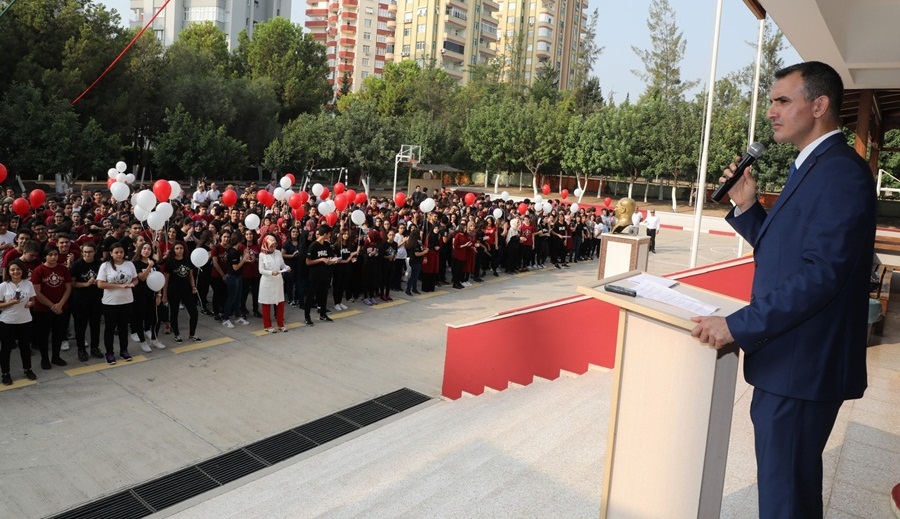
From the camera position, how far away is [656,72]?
5631 centimetres

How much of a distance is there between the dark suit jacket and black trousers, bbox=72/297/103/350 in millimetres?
8718

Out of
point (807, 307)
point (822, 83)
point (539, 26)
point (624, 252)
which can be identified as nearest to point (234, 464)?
point (807, 307)

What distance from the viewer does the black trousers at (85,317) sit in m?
8.59

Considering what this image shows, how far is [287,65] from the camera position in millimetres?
49938

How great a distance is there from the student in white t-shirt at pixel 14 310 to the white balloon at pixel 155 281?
1.43m

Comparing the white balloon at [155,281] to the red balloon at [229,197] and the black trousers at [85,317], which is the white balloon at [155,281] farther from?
the red balloon at [229,197]

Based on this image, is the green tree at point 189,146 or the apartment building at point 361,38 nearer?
the green tree at point 189,146

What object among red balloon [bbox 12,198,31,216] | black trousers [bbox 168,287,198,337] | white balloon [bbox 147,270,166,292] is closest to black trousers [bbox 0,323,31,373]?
white balloon [bbox 147,270,166,292]

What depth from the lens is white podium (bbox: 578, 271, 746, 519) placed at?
2367 mm

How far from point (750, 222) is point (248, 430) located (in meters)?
5.95

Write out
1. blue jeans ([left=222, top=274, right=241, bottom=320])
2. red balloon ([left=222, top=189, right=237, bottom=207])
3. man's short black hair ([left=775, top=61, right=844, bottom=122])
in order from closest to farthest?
man's short black hair ([left=775, top=61, right=844, bottom=122])
blue jeans ([left=222, top=274, right=241, bottom=320])
red balloon ([left=222, top=189, right=237, bottom=207])

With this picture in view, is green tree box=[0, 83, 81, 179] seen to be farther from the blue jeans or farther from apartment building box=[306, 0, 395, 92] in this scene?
apartment building box=[306, 0, 395, 92]

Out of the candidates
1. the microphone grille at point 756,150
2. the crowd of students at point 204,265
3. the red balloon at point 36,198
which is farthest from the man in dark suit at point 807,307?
the red balloon at point 36,198

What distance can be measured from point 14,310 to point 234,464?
11.9ft
